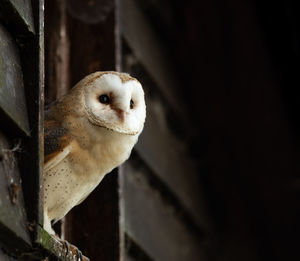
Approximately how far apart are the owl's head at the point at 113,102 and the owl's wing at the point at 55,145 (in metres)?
0.08

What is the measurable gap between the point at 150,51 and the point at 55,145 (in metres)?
1.71

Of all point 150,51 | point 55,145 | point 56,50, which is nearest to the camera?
point 55,145

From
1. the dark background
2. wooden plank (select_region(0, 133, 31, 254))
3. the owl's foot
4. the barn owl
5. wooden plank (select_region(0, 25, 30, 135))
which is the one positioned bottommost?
the dark background

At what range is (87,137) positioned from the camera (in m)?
1.93

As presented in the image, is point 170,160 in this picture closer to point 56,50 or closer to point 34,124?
point 56,50

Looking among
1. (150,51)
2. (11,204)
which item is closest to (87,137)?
(11,204)

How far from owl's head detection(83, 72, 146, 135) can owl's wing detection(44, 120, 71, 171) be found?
8 cm

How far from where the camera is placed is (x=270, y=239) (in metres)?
4.06

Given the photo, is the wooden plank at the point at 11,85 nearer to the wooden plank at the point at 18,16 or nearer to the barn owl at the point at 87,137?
the wooden plank at the point at 18,16

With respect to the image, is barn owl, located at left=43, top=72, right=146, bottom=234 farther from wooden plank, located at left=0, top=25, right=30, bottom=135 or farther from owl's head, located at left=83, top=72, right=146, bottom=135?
wooden plank, located at left=0, top=25, right=30, bottom=135

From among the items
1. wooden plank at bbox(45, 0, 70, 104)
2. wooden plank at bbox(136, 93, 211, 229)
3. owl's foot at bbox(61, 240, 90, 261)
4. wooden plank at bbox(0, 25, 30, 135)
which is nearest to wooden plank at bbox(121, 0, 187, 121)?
wooden plank at bbox(136, 93, 211, 229)

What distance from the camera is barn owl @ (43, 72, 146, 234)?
1.91 m

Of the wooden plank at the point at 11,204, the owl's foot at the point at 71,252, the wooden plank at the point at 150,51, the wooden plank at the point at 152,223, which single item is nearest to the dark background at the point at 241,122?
the wooden plank at the point at 150,51

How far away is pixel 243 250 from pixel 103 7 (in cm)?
200
